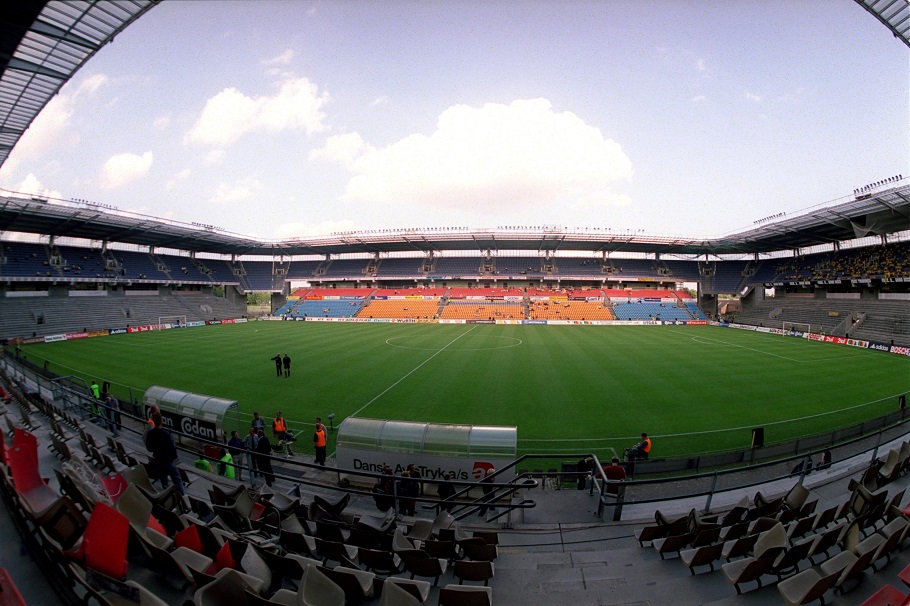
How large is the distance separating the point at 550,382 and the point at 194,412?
591 inches

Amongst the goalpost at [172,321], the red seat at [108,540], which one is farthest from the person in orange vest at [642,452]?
the goalpost at [172,321]

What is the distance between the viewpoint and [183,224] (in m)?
47.1

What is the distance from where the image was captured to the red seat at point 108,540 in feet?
10.2

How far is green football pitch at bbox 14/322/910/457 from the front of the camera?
42.5 feet

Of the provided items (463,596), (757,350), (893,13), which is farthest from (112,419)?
(757,350)

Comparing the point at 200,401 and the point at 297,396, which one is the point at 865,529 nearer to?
the point at 200,401

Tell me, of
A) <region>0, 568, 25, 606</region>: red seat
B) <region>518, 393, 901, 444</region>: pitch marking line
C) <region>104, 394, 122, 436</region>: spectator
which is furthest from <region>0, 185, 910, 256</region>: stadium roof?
<region>0, 568, 25, 606</region>: red seat

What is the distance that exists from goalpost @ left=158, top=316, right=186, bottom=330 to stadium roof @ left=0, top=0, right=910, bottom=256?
11.2 m

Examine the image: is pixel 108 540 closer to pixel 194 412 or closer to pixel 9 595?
pixel 9 595

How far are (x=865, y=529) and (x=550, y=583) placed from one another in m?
5.05

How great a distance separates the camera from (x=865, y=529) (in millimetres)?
5309

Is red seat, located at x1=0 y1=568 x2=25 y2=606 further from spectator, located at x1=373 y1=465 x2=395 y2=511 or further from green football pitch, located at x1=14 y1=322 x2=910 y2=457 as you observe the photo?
green football pitch, located at x1=14 y1=322 x2=910 y2=457

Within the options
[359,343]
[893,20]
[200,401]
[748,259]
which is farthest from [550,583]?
[748,259]

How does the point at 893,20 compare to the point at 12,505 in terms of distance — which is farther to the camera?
the point at 893,20
